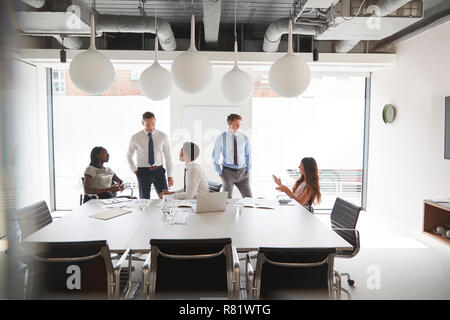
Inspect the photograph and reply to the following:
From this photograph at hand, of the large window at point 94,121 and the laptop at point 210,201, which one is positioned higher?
the large window at point 94,121

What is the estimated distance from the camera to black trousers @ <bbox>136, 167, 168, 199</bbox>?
4270 mm

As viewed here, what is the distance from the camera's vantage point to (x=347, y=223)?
2.68 metres

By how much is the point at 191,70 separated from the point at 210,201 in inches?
42.3

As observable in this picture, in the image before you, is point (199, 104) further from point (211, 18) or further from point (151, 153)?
point (211, 18)

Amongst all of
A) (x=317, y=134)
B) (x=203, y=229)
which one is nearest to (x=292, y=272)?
(x=203, y=229)

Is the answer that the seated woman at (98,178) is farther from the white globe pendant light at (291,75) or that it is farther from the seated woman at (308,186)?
the white globe pendant light at (291,75)

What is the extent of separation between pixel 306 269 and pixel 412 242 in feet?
10.6

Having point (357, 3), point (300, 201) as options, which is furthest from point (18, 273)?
point (357, 3)

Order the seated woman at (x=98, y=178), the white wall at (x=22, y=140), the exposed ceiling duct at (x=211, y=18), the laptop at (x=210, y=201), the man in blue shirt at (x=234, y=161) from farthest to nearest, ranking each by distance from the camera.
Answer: the man in blue shirt at (x=234, y=161), the seated woman at (x=98, y=178), the exposed ceiling duct at (x=211, y=18), the laptop at (x=210, y=201), the white wall at (x=22, y=140)

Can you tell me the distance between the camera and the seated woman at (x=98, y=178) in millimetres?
3529

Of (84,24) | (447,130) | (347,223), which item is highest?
(84,24)

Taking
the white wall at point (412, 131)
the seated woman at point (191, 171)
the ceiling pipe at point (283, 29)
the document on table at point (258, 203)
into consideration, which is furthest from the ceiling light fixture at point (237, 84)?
the white wall at point (412, 131)

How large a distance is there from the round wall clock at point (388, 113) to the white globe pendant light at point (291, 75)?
3.43m

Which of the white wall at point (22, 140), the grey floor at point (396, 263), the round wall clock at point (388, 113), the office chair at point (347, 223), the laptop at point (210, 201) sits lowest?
the grey floor at point (396, 263)
